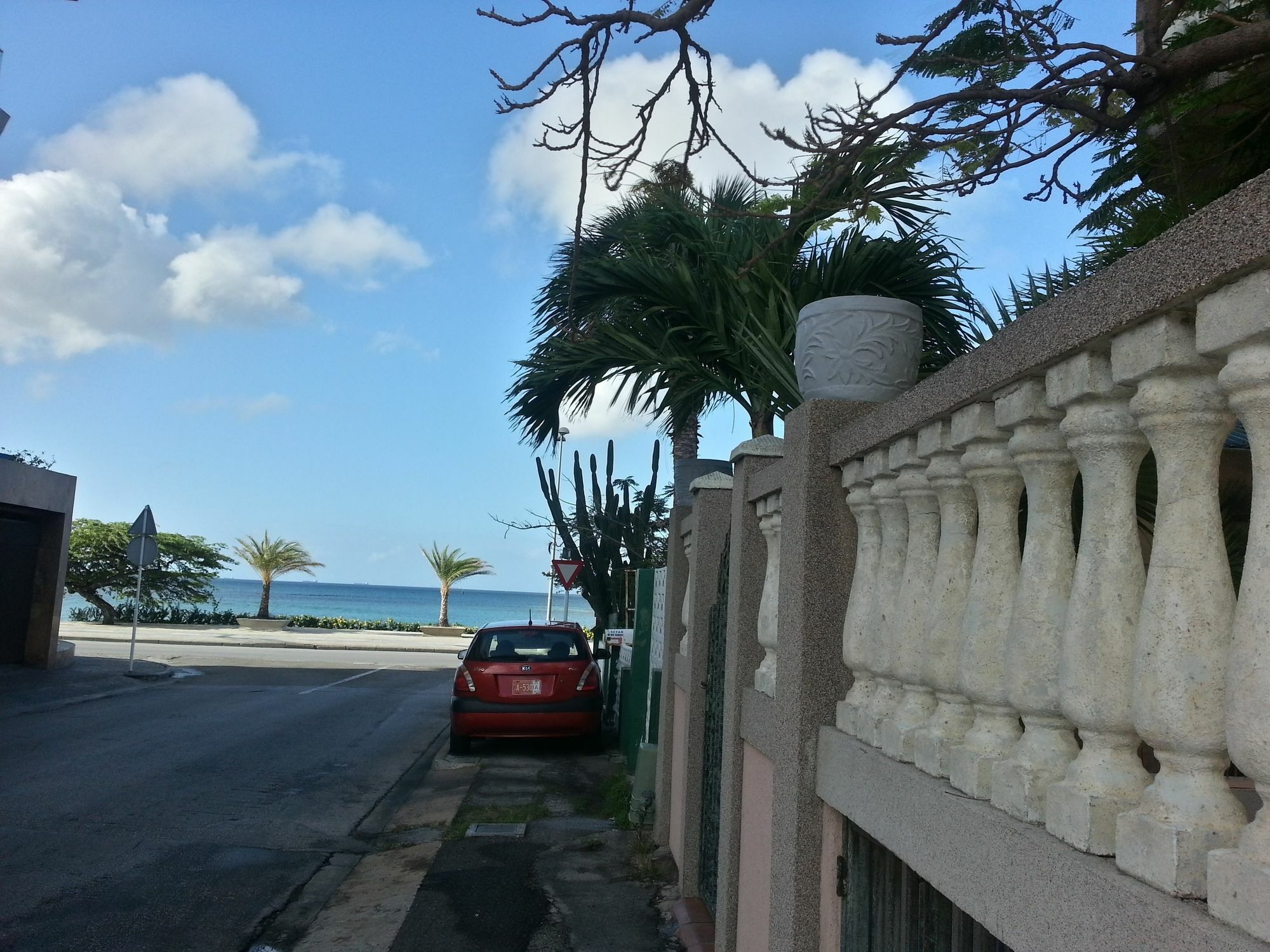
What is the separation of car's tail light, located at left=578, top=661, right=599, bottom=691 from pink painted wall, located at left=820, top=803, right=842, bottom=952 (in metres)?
8.38

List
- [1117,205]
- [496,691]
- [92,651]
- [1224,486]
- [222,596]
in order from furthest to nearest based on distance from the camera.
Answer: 1. [222,596]
2. [92,651]
3. [496,691]
4. [1117,205]
5. [1224,486]

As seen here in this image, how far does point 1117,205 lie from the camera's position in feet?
17.0

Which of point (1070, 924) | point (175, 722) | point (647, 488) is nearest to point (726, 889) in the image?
point (1070, 924)

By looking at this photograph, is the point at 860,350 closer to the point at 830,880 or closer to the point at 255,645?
the point at 830,880

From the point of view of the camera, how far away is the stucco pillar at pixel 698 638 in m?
5.34

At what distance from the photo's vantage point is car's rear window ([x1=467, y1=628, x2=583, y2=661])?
37.8 feet

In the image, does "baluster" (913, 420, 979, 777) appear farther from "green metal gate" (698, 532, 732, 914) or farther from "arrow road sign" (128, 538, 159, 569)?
"arrow road sign" (128, 538, 159, 569)

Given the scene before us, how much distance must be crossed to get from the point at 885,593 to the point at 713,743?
254 centimetres

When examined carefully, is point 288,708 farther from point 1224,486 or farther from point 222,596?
point 222,596

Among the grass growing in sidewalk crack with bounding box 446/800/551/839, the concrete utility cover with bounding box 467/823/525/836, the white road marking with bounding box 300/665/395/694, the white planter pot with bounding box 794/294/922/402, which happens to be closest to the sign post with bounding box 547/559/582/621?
the white road marking with bounding box 300/665/395/694

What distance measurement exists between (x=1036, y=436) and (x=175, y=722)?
1238 cm

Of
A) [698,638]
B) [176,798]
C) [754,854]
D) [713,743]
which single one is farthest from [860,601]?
[176,798]

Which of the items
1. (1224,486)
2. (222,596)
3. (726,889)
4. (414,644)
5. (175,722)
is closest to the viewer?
(1224,486)

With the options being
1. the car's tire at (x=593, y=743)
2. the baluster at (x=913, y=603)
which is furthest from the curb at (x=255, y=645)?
the baluster at (x=913, y=603)
